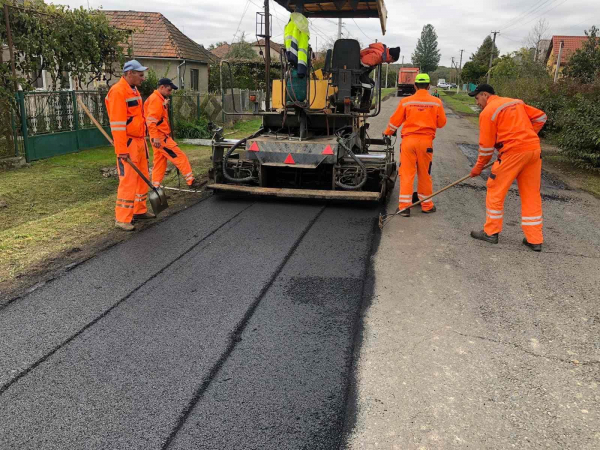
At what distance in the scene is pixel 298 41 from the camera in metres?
6.52

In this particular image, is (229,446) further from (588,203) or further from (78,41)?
(78,41)

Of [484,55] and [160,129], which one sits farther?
[484,55]

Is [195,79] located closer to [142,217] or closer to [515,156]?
[142,217]

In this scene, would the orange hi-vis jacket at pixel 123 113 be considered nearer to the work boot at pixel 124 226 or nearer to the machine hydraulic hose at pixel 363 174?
the work boot at pixel 124 226

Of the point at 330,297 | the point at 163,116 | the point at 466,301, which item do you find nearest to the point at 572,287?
the point at 466,301

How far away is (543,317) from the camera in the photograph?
3.73 metres

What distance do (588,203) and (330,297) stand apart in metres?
5.57

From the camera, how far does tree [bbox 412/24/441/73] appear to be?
295 ft

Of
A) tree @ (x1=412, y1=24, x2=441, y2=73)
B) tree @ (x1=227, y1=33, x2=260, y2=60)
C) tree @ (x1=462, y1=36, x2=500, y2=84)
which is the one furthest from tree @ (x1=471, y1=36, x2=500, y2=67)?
tree @ (x1=227, y1=33, x2=260, y2=60)

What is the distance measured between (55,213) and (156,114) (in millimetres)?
1928

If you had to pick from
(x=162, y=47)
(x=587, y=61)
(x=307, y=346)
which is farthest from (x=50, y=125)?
(x=587, y=61)

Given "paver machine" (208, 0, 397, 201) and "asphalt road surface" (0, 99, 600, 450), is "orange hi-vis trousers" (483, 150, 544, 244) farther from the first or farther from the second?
"paver machine" (208, 0, 397, 201)

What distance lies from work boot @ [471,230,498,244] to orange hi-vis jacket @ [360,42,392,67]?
123 inches

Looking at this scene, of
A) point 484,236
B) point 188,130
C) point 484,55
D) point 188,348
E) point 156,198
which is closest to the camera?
point 188,348
